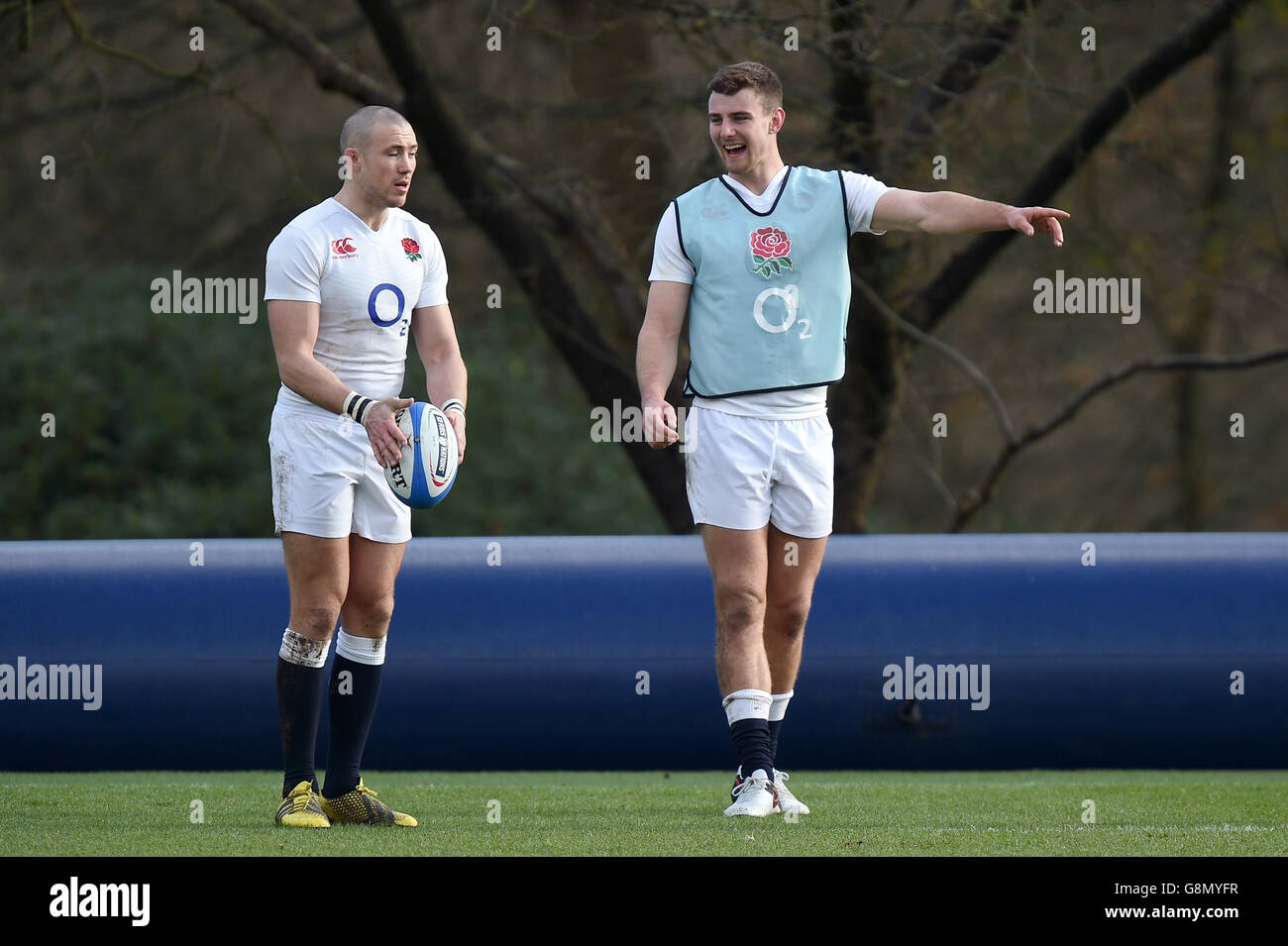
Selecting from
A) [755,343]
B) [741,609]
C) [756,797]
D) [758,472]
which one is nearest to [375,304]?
[755,343]

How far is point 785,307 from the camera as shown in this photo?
5023 mm

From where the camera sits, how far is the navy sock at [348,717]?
16.1 ft

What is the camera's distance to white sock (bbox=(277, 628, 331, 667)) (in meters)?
4.89

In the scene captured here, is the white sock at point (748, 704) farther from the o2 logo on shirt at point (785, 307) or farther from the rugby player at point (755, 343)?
the o2 logo on shirt at point (785, 307)

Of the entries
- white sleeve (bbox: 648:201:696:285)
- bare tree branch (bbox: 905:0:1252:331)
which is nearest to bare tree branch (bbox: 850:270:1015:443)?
bare tree branch (bbox: 905:0:1252:331)

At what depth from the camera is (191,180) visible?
15.3 meters

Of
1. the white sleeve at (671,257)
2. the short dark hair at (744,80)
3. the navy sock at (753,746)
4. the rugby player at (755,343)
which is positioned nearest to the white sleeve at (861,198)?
the rugby player at (755,343)

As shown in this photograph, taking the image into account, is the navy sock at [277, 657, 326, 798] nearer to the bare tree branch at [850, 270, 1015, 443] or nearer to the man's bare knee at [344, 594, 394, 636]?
the man's bare knee at [344, 594, 394, 636]

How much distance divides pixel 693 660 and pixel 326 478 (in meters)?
2.41

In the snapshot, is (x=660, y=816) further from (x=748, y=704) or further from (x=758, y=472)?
(x=758, y=472)
